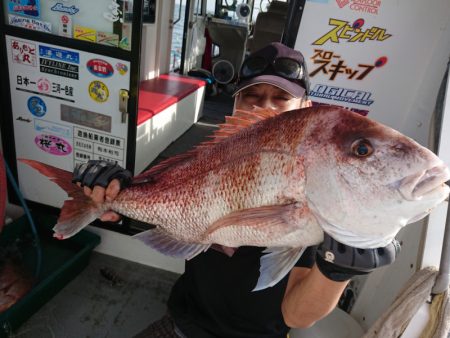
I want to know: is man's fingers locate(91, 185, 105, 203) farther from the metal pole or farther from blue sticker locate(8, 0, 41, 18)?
blue sticker locate(8, 0, 41, 18)

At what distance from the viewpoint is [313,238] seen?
39.4 inches

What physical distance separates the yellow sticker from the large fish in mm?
1482

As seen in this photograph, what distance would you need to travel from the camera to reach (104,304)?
2.62 meters

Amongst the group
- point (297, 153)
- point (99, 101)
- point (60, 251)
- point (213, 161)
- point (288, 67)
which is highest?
point (288, 67)

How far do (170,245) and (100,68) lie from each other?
168 centimetres

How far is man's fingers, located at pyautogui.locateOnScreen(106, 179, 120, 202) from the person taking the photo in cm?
138

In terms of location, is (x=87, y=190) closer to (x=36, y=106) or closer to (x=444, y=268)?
(x=444, y=268)

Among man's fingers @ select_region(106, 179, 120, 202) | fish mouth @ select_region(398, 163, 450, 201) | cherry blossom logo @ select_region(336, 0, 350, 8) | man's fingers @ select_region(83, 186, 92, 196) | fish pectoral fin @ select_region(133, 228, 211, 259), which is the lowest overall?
fish pectoral fin @ select_region(133, 228, 211, 259)

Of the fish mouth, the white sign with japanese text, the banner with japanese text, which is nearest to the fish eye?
the fish mouth

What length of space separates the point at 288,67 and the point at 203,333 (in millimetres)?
1307

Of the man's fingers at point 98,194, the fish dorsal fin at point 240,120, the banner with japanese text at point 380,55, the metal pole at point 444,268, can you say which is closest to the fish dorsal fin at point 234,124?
the fish dorsal fin at point 240,120

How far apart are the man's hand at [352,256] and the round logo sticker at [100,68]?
2059 mm

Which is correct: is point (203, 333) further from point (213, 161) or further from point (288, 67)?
point (288, 67)

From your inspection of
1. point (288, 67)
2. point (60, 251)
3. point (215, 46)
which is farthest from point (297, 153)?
point (215, 46)
